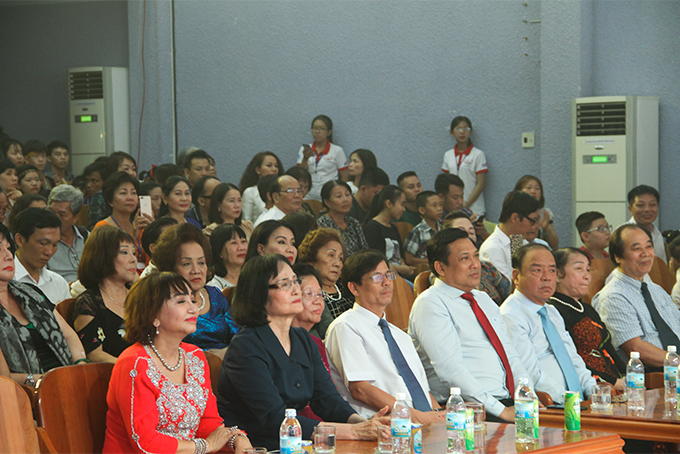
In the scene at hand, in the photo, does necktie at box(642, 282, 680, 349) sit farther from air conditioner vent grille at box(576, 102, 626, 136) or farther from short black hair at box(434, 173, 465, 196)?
air conditioner vent grille at box(576, 102, 626, 136)

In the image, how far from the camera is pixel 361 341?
9.89 ft

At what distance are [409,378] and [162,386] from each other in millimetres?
1021

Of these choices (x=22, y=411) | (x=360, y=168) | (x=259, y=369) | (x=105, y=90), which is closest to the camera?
(x=22, y=411)

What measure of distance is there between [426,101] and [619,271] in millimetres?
4049

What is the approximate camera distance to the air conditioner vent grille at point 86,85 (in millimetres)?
8562

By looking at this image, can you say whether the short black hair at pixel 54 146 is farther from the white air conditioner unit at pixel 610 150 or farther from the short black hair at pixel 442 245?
the short black hair at pixel 442 245

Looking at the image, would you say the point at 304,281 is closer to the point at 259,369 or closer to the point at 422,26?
the point at 259,369

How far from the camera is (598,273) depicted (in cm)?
467

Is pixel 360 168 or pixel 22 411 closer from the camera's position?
pixel 22 411

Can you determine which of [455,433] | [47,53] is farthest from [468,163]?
[455,433]

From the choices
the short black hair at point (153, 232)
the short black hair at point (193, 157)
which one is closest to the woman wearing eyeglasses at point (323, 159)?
the short black hair at point (193, 157)

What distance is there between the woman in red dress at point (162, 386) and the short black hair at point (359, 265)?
2.53ft

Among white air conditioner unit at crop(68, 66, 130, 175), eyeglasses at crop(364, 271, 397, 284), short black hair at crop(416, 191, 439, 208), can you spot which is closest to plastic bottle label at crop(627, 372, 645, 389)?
eyeglasses at crop(364, 271, 397, 284)

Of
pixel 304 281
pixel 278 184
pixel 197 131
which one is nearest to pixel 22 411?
pixel 304 281
